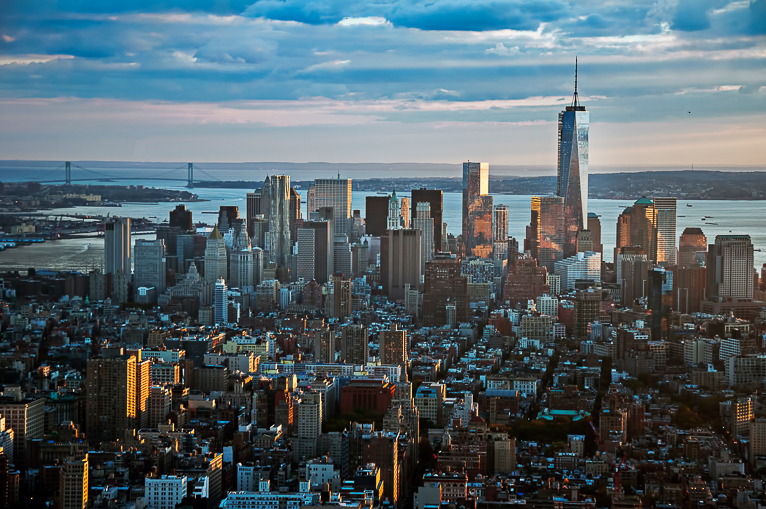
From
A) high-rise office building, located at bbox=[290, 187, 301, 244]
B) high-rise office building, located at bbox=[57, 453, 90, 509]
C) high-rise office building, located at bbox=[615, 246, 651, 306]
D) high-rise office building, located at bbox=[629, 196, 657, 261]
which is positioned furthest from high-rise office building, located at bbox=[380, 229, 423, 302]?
high-rise office building, located at bbox=[57, 453, 90, 509]

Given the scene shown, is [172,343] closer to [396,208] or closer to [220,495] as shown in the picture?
[220,495]

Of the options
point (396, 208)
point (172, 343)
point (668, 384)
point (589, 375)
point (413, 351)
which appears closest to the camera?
point (668, 384)

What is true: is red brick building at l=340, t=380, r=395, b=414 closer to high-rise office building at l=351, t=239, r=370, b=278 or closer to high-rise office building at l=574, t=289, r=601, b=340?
high-rise office building at l=574, t=289, r=601, b=340

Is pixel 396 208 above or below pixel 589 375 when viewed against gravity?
above

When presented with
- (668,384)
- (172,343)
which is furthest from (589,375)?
(172,343)

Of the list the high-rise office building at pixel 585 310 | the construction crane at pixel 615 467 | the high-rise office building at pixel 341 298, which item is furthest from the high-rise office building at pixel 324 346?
the construction crane at pixel 615 467

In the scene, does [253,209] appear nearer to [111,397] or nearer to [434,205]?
[434,205]
